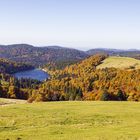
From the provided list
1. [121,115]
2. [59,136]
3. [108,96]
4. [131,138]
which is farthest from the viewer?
[108,96]

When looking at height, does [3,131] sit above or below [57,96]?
above

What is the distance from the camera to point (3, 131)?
38688 mm

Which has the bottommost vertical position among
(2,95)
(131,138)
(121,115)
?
(2,95)

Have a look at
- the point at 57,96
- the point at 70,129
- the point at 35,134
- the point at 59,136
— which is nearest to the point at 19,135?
the point at 35,134

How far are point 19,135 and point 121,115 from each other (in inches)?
961

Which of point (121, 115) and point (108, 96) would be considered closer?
point (121, 115)

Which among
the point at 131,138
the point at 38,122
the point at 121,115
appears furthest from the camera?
the point at 121,115

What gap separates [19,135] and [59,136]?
3941 mm

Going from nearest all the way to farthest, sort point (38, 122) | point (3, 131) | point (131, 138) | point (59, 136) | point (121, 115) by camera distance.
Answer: point (131, 138)
point (59, 136)
point (3, 131)
point (38, 122)
point (121, 115)

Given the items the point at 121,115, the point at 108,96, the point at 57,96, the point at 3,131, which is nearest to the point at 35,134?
the point at 3,131

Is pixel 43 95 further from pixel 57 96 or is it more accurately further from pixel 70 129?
pixel 70 129

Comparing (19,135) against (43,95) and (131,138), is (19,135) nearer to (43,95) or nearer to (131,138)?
(131,138)

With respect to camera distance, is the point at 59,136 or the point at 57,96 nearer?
the point at 59,136

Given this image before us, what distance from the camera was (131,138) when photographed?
32.1 metres
